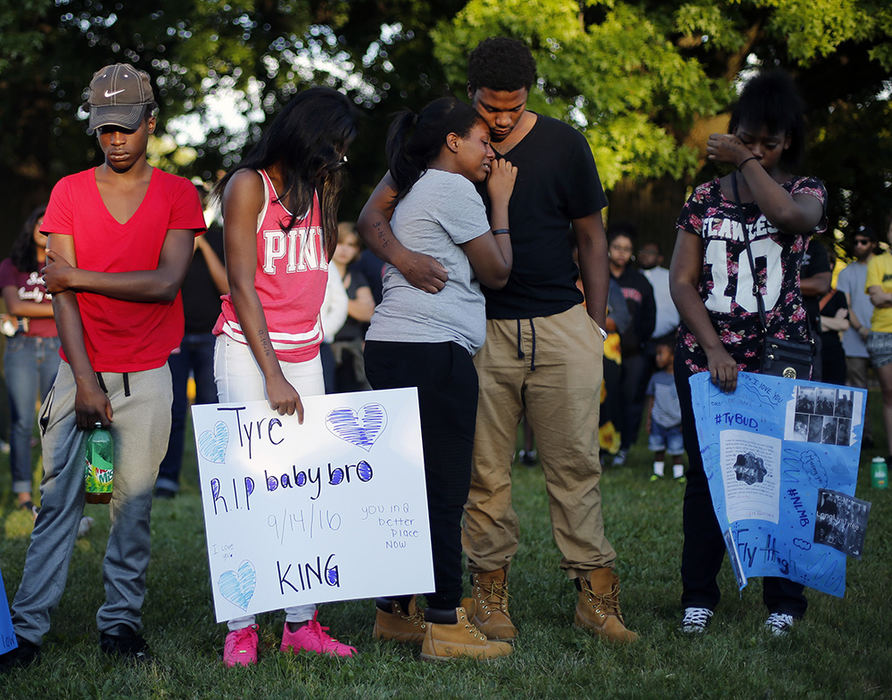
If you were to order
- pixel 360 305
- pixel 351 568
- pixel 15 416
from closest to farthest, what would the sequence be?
pixel 351 568 → pixel 15 416 → pixel 360 305

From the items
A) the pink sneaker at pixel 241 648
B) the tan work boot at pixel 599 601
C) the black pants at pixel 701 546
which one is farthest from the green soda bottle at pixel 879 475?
the pink sneaker at pixel 241 648

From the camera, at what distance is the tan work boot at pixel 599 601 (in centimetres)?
414

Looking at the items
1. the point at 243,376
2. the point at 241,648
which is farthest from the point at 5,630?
the point at 243,376

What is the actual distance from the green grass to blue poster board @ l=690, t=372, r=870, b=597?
1.01ft

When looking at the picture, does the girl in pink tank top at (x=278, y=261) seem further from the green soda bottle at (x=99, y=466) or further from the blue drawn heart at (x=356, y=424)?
the green soda bottle at (x=99, y=466)

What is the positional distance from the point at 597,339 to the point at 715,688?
57.4 inches

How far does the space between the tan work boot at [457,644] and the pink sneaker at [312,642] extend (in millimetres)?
319

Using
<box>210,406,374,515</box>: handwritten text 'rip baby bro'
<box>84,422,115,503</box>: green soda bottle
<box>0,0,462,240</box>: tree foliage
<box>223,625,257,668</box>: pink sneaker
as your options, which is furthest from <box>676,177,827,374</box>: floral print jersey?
<box>0,0,462,240</box>: tree foliage

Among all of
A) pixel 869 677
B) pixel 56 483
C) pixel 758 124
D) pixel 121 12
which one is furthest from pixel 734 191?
→ pixel 121 12

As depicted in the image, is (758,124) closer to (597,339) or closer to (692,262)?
(692,262)

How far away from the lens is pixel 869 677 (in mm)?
3654

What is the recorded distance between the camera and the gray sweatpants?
386cm

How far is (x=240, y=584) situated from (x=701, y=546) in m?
1.95

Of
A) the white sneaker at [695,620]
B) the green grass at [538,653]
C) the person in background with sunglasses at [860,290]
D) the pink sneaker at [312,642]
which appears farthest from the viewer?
the person in background with sunglasses at [860,290]
